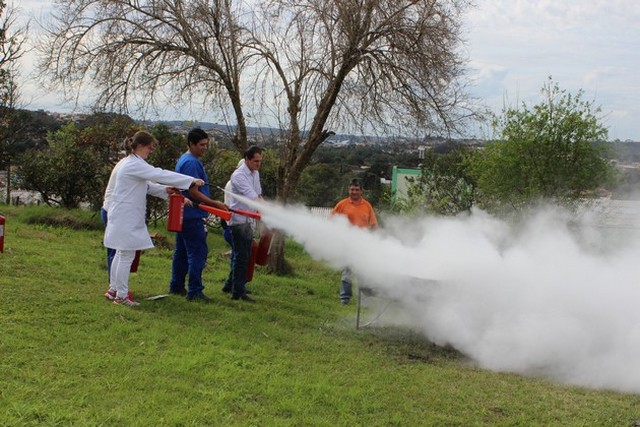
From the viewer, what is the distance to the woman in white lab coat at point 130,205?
21.8 ft

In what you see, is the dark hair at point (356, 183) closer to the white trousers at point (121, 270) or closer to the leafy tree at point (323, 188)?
the white trousers at point (121, 270)

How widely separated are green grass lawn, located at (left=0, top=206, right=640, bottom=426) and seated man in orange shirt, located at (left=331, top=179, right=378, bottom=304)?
139 cm

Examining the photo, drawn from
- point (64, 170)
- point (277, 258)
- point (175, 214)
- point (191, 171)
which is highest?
point (191, 171)

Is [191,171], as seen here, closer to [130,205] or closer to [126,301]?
[130,205]

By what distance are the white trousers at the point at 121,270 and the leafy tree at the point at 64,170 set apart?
434 inches

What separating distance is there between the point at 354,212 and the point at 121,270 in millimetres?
3702

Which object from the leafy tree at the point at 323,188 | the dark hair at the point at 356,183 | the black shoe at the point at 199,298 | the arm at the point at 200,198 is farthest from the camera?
the leafy tree at the point at 323,188

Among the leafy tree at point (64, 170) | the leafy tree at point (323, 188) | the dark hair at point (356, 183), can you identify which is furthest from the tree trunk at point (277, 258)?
the leafy tree at point (323, 188)

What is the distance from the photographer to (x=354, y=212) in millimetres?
9164

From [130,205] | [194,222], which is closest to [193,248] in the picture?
[194,222]

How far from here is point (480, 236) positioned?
23.5 feet

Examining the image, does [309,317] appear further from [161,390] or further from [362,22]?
[362,22]

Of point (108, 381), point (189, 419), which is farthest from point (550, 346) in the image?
point (108, 381)

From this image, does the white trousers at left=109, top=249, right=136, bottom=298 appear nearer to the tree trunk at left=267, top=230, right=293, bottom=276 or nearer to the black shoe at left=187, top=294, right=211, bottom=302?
the black shoe at left=187, top=294, right=211, bottom=302
